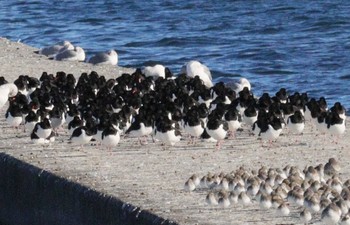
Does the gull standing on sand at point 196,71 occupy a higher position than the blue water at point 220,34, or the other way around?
the blue water at point 220,34

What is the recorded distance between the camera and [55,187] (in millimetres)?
13367

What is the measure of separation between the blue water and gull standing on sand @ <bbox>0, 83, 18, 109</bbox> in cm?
1023

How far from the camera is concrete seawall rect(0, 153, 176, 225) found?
1243 cm

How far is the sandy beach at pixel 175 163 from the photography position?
1216cm

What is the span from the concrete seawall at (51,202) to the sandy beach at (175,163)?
13 centimetres

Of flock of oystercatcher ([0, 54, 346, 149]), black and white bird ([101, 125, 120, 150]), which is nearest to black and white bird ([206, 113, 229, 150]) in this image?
flock of oystercatcher ([0, 54, 346, 149])

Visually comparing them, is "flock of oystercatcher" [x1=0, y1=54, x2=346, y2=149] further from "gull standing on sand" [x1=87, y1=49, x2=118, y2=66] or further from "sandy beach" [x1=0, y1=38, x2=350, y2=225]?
"gull standing on sand" [x1=87, y1=49, x2=118, y2=66]

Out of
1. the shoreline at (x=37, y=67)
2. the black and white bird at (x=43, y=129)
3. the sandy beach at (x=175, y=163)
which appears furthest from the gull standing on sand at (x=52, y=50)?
the black and white bird at (x=43, y=129)

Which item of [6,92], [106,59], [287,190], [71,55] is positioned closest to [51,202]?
[287,190]

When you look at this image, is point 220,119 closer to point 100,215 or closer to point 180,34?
point 100,215

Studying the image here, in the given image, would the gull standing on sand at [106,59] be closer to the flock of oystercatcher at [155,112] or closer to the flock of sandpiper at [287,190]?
the flock of oystercatcher at [155,112]

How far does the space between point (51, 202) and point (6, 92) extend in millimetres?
4808

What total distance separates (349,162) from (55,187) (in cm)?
341

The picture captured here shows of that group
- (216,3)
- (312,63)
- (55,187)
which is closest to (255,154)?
(55,187)
